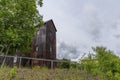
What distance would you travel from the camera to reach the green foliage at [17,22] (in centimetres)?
2192

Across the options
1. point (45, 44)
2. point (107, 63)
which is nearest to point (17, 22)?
point (107, 63)

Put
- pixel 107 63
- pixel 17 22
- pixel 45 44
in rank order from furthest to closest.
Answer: pixel 45 44
pixel 17 22
pixel 107 63

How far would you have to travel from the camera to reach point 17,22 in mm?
22797

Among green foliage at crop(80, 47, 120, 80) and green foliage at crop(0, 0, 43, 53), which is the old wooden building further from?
green foliage at crop(80, 47, 120, 80)

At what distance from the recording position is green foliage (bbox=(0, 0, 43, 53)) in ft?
71.9

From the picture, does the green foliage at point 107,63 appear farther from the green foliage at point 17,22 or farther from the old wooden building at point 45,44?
the old wooden building at point 45,44

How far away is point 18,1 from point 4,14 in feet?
7.10

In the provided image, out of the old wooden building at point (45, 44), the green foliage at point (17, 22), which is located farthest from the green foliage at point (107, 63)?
the old wooden building at point (45, 44)

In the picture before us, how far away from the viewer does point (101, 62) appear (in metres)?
14.2

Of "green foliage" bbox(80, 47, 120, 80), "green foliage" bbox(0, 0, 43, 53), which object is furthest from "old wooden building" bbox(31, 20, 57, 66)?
"green foliage" bbox(80, 47, 120, 80)

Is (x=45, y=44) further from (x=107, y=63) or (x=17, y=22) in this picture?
(x=107, y=63)

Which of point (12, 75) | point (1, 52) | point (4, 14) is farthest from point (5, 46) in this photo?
point (12, 75)

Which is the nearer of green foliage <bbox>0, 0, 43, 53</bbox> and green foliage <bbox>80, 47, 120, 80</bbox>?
green foliage <bbox>80, 47, 120, 80</bbox>

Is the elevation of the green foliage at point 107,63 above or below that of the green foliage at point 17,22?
below
